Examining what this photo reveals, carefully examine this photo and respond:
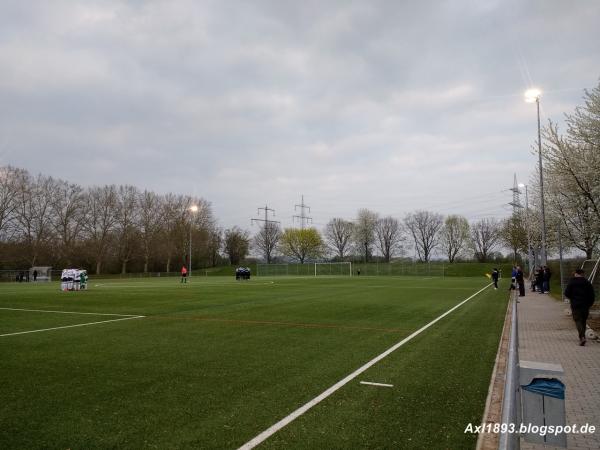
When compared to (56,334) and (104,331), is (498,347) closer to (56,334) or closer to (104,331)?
(104,331)

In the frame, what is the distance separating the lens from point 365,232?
120 m

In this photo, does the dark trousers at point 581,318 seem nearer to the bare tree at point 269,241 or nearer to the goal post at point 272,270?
the goal post at point 272,270

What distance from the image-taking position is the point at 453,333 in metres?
12.6

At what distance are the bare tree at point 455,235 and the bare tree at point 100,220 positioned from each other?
78730mm

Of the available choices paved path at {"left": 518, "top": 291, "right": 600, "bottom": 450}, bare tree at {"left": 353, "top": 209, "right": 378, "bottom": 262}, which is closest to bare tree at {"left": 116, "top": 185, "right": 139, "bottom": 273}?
bare tree at {"left": 353, "top": 209, "right": 378, "bottom": 262}

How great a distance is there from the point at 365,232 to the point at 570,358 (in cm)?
11139

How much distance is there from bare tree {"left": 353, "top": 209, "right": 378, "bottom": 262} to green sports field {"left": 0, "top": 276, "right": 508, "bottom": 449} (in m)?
106

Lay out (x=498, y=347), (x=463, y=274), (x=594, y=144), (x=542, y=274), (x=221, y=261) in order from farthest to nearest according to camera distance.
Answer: (x=221, y=261)
(x=463, y=274)
(x=542, y=274)
(x=594, y=144)
(x=498, y=347)

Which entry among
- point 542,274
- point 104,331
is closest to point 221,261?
point 542,274

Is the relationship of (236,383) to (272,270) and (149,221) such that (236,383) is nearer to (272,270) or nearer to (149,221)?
(272,270)

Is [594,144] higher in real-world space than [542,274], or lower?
higher

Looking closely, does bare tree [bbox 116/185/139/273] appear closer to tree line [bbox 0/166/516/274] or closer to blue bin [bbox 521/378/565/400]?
tree line [bbox 0/166/516/274]

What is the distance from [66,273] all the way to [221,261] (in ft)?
282

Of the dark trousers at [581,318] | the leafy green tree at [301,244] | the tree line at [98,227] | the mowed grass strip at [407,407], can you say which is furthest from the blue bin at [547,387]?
the leafy green tree at [301,244]
